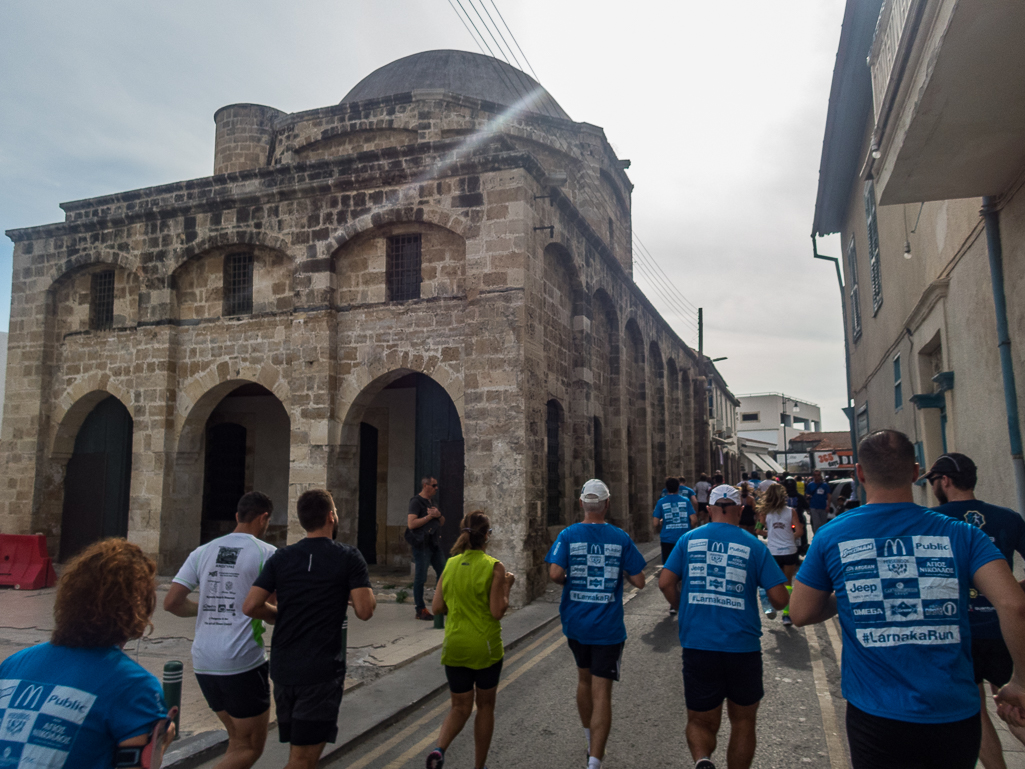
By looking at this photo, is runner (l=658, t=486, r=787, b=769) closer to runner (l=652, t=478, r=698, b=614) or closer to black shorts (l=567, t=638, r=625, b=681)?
black shorts (l=567, t=638, r=625, b=681)

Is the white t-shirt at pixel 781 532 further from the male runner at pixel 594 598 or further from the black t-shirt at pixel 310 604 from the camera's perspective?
the black t-shirt at pixel 310 604

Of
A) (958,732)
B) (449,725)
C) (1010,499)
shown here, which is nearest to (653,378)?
(1010,499)

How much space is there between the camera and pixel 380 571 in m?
13.8

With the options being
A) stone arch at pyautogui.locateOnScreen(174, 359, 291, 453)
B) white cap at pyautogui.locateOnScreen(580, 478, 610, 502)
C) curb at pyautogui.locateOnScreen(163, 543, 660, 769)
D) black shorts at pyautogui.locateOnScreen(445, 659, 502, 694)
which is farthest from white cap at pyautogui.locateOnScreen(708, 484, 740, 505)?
stone arch at pyautogui.locateOnScreen(174, 359, 291, 453)

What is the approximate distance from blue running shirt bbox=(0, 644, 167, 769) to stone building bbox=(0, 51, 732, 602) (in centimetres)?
836

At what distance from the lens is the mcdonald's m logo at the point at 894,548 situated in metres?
2.69

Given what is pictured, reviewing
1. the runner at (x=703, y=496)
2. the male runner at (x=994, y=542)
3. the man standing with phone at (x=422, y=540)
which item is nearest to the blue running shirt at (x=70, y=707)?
the male runner at (x=994, y=542)

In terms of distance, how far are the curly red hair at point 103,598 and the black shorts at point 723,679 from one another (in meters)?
2.89

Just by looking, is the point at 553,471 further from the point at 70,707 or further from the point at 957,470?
the point at 70,707

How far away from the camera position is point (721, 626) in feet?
12.9

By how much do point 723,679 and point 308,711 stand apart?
222cm

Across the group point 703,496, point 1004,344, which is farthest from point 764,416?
Result: point 1004,344

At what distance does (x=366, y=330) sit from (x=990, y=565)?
10.2 metres

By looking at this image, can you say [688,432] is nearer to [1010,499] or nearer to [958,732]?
[1010,499]
